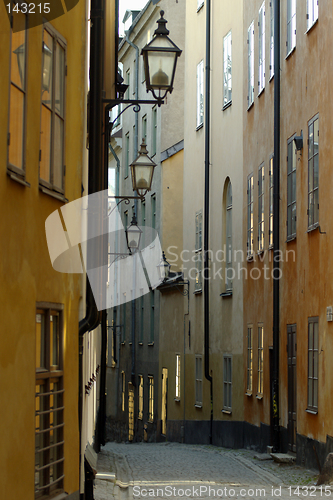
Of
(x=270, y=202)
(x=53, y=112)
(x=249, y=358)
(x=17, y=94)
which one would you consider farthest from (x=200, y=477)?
(x=17, y=94)

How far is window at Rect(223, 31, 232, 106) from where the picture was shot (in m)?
23.0

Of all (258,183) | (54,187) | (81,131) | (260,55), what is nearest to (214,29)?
(260,55)

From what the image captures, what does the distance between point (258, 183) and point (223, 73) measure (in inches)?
213

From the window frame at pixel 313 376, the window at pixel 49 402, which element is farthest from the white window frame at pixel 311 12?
the window at pixel 49 402

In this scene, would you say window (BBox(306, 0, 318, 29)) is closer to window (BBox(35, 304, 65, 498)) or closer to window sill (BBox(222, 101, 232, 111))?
window sill (BBox(222, 101, 232, 111))

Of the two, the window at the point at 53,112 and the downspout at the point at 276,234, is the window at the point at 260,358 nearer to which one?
the downspout at the point at 276,234

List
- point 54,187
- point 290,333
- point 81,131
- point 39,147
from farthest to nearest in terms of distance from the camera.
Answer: point 290,333 < point 81,131 < point 54,187 < point 39,147

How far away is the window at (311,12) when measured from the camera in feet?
48.1

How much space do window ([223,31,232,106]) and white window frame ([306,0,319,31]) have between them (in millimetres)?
7638

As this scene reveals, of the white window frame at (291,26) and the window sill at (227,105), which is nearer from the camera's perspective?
the white window frame at (291,26)

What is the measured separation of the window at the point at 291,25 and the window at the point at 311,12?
1.19 m

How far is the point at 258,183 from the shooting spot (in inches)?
770

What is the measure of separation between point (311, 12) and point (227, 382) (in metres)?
10.8

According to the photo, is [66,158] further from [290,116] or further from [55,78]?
[290,116]
